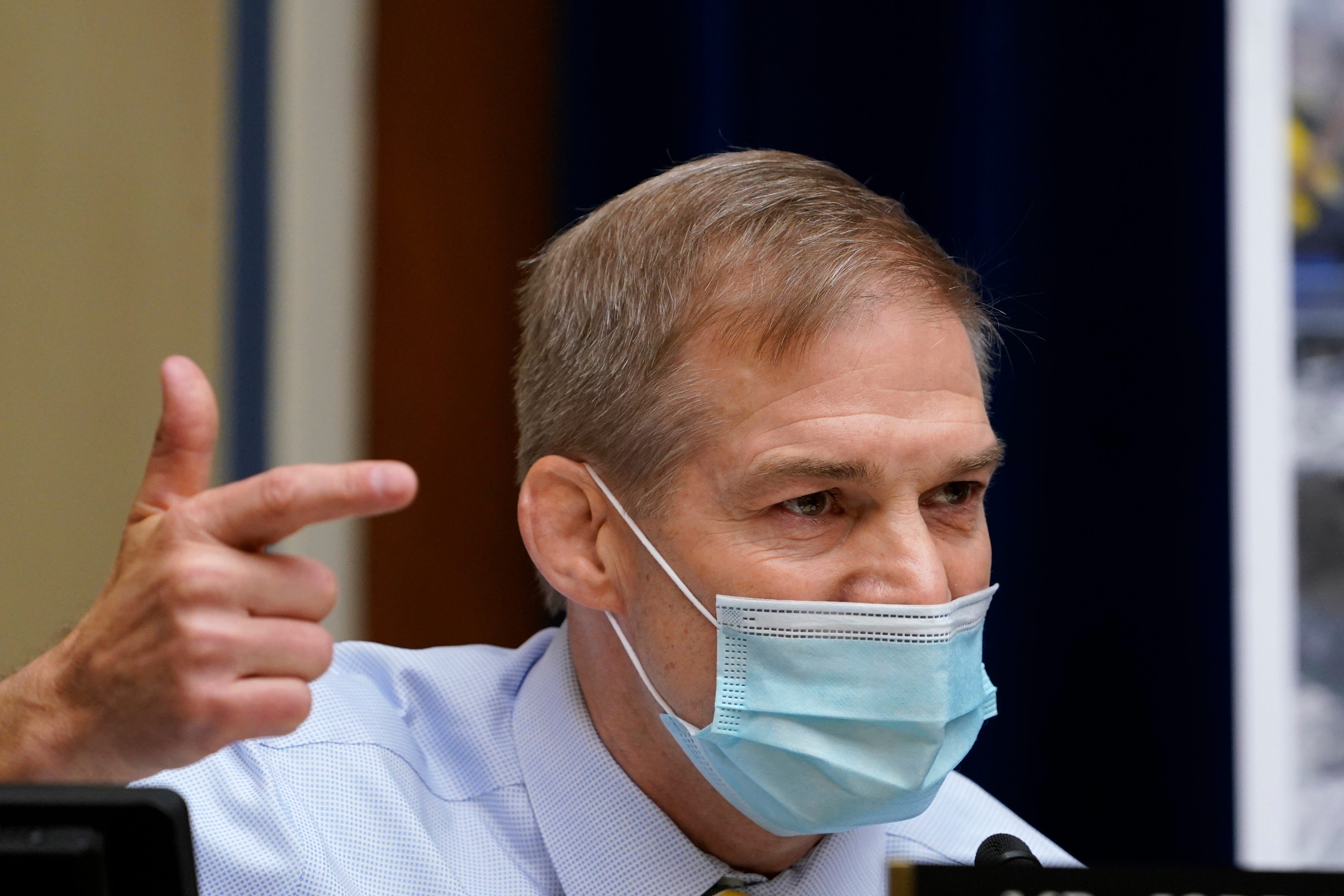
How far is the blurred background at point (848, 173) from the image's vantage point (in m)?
2.29

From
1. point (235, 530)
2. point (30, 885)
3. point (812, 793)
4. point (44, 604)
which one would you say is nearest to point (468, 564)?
point (44, 604)

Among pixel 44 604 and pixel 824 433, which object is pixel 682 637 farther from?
pixel 44 604

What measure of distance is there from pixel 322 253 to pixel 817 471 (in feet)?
5.57

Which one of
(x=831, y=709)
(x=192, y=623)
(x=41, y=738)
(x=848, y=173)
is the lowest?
(x=831, y=709)

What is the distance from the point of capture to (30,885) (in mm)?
629

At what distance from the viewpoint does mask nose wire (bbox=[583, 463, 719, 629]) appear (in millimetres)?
1314

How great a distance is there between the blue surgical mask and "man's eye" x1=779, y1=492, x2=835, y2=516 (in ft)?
0.32

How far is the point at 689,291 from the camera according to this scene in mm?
1364

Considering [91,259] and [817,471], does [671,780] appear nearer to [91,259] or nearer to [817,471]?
[817,471]

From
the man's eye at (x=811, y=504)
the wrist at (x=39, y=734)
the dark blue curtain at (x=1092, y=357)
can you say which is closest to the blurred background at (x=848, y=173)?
the dark blue curtain at (x=1092, y=357)

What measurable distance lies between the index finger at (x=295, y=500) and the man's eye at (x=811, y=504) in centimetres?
55

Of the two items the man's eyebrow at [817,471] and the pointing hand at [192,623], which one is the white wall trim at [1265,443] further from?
the pointing hand at [192,623]

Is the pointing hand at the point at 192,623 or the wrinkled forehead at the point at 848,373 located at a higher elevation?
the wrinkled forehead at the point at 848,373

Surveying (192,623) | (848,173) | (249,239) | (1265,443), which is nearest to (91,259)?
(249,239)
